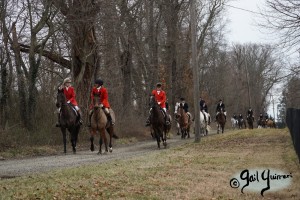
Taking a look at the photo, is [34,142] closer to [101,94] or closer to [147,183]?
[101,94]

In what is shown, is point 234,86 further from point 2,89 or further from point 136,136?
point 2,89

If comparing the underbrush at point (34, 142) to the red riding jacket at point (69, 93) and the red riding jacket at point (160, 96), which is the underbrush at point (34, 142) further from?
the red riding jacket at point (160, 96)

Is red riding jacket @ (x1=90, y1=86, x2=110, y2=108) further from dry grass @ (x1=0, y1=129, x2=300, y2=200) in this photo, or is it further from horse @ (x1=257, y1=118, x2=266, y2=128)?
horse @ (x1=257, y1=118, x2=266, y2=128)

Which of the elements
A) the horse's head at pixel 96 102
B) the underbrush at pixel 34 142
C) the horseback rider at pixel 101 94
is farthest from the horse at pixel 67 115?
the horse's head at pixel 96 102

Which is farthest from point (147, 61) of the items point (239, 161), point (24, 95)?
point (239, 161)

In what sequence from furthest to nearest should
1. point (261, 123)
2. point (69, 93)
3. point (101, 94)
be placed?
point (261, 123), point (69, 93), point (101, 94)

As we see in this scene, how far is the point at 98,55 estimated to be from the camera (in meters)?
31.1

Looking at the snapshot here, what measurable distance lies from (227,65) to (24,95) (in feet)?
231

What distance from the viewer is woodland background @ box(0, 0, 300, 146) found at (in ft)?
82.4

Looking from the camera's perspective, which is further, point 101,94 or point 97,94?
point 101,94

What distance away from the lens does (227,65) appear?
3649 inches

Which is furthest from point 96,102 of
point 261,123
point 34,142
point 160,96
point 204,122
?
point 261,123

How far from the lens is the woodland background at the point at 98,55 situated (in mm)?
25109

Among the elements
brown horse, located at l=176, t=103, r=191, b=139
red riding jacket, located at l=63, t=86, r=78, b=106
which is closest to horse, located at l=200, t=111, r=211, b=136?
brown horse, located at l=176, t=103, r=191, b=139
